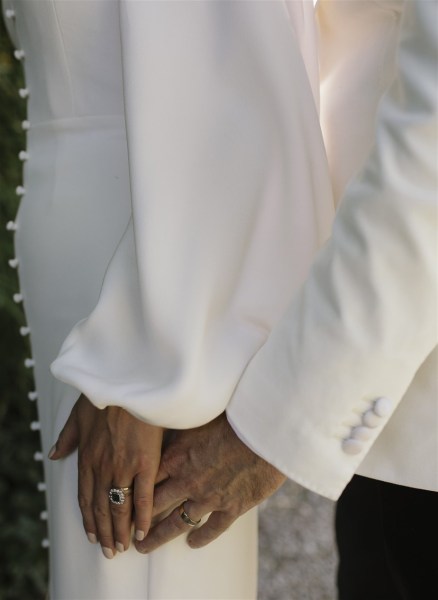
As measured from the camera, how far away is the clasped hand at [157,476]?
1079 millimetres

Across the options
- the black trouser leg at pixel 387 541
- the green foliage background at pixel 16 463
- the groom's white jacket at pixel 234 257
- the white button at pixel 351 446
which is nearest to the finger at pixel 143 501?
the groom's white jacket at pixel 234 257

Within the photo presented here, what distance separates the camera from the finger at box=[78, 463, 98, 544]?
1187 mm

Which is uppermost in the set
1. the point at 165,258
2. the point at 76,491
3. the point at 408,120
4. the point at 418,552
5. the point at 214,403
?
the point at 408,120

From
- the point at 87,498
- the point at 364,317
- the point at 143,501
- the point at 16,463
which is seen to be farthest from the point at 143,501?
the point at 16,463

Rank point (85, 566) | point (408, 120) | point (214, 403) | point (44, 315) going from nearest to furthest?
point (408, 120) → point (214, 403) → point (85, 566) → point (44, 315)

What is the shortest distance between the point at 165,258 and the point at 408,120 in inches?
13.8

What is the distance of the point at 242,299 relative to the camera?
1077 mm

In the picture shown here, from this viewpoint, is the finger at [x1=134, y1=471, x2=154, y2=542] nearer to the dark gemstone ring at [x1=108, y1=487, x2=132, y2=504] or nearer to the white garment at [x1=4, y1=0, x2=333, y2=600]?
the dark gemstone ring at [x1=108, y1=487, x2=132, y2=504]

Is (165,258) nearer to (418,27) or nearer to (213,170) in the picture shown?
(213,170)

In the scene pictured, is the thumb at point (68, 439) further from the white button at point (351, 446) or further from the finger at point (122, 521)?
the white button at point (351, 446)

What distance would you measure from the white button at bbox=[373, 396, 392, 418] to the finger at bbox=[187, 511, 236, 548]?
11.9 inches

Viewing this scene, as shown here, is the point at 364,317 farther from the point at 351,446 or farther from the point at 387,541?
the point at 387,541

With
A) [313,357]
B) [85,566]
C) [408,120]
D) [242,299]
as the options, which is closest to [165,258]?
[242,299]

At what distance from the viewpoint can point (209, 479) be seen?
43.0 inches
